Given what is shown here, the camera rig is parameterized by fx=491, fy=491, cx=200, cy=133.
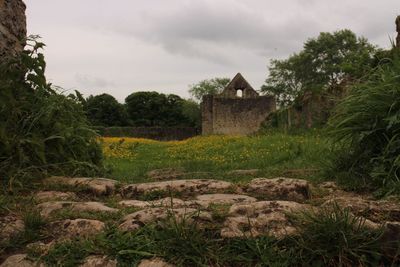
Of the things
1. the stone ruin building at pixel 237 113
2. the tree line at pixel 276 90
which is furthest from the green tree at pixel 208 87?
the stone ruin building at pixel 237 113

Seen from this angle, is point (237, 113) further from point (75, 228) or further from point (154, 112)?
point (154, 112)

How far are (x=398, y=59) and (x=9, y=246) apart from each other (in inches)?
147

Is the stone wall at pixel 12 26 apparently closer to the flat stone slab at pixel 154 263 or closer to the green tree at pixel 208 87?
the flat stone slab at pixel 154 263

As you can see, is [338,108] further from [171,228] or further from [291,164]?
[171,228]

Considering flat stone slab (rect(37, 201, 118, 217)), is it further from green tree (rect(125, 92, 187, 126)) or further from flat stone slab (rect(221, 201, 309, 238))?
green tree (rect(125, 92, 187, 126))

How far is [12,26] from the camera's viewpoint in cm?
497

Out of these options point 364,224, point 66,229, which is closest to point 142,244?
point 66,229

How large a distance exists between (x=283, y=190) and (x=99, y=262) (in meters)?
1.68

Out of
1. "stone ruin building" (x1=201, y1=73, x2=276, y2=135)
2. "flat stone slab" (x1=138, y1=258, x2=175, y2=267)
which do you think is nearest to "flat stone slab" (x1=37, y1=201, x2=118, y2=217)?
"flat stone slab" (x1=138, y1=258, x2=175, y2=267)

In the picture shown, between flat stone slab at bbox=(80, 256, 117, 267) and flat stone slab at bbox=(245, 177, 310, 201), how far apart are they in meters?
1.49

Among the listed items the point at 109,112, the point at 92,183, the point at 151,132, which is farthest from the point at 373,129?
the point at 109,112

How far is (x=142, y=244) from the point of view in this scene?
260cm

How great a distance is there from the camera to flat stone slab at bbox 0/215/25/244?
9.29ft

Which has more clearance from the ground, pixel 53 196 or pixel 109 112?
pixel 109 112
